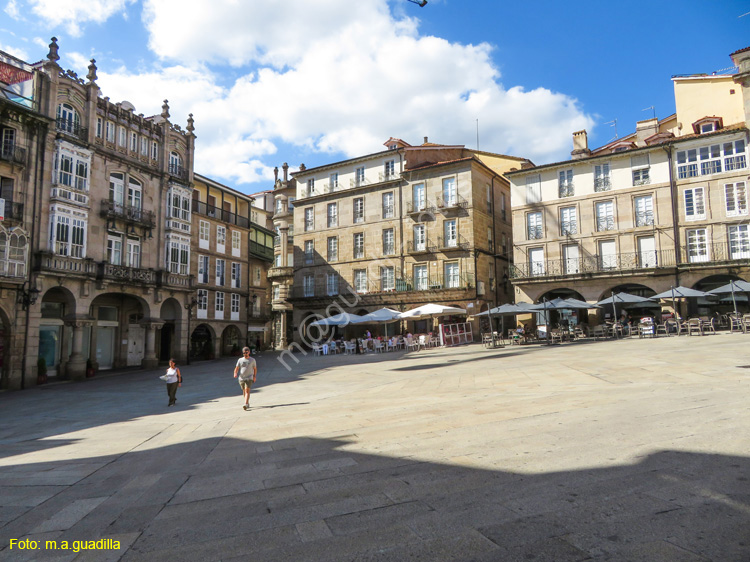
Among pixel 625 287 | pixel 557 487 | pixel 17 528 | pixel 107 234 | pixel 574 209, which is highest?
pixel 574 209

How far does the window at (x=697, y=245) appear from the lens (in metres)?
29.5

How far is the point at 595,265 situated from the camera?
Result: 107 feet

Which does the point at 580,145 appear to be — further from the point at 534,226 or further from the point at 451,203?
the point at 451,203

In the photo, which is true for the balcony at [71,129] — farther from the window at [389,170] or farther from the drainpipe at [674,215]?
the drainpipe at [674,215]

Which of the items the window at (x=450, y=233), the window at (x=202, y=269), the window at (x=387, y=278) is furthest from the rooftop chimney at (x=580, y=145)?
the window at (x=202, y=269)

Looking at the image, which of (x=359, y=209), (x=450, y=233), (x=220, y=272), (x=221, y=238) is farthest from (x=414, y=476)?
(x=359, y=209)

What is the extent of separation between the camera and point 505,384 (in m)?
12.9

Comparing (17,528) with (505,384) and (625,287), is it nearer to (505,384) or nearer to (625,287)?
(505,384)

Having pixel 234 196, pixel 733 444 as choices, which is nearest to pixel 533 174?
pixel 234 196

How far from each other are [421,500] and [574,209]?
32767 mm

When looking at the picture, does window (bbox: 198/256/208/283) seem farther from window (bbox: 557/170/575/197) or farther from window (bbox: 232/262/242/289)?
window (bbox: 557/170/575/197)

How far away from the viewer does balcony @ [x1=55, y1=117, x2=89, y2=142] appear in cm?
2475

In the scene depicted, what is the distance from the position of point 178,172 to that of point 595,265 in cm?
2918

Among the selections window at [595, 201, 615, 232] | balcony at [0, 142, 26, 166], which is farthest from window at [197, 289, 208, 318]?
window at [595, 201, 615, 232]
